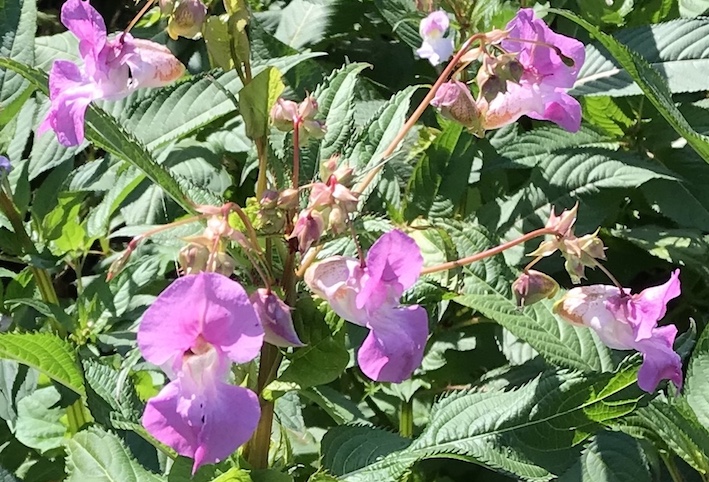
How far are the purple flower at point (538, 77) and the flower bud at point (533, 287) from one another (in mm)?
186

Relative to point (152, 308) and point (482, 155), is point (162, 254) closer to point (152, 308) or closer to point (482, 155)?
point (482, 155)

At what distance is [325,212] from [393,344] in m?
0.13

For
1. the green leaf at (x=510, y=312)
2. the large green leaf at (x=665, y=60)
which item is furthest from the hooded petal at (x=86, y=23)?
the large green leaf at (x=665, y=60)

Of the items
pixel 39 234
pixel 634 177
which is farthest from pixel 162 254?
pixel 634 177

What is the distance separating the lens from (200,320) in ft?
2.09

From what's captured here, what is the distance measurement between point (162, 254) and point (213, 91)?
0.29 m

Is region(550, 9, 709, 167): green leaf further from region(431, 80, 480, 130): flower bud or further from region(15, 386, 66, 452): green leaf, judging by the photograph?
region(15, 386, 66, 452): green leaf

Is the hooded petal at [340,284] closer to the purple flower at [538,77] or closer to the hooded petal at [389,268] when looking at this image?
the hooded petal at [389,268]

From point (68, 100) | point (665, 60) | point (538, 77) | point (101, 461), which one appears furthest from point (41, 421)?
point (665, 60)

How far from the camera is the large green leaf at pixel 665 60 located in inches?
55.7

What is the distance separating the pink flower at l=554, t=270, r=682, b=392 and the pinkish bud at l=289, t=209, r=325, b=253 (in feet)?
1.16

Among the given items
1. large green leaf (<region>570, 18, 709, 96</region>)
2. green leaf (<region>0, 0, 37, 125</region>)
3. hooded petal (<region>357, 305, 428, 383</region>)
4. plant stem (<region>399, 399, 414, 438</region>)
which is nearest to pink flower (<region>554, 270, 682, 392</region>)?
hooded petal (<region>357, 305, 428, 383</region>)

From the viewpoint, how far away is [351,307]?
0.72 meters

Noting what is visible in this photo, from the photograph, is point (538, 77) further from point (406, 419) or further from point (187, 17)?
point (406, 419)
